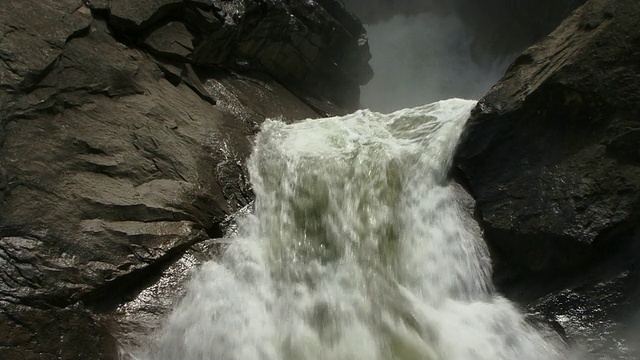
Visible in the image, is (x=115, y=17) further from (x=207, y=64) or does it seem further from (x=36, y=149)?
(x=36, y=149)

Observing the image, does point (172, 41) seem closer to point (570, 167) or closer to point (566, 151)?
point (566, 151)

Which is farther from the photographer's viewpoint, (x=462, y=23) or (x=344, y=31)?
(x=462, y=23)

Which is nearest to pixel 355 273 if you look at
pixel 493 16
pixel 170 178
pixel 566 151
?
pixel 170 178

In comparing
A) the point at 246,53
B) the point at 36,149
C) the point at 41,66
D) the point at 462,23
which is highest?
the point at 462,23

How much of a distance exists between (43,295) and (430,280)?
4.22 meters

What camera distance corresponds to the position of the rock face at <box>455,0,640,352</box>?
18.7 feet

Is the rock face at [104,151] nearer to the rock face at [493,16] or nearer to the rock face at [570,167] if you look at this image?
the rock face at [570,167]

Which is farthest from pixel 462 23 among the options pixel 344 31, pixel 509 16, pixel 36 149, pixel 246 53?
pixel 36 149

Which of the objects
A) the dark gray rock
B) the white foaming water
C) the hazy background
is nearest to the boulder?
the white foaming water

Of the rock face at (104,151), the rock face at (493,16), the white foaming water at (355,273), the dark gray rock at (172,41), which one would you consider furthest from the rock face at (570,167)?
the rock face at (493,16)

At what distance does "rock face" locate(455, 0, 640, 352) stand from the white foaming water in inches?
17.8

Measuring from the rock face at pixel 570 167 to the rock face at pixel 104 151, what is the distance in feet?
11.9

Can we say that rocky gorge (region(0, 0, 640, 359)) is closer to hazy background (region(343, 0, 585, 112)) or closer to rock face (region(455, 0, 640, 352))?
rock face (region(455, 0, 640, 352))

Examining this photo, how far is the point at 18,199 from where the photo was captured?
18.0 feet
